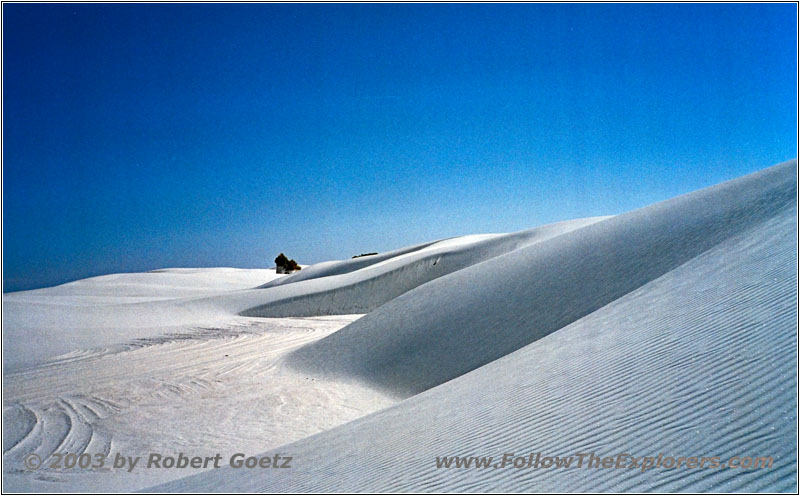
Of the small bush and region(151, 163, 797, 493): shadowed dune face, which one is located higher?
the small bush

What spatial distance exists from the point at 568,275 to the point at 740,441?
8953 millimetres

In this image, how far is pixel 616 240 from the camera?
1300cm

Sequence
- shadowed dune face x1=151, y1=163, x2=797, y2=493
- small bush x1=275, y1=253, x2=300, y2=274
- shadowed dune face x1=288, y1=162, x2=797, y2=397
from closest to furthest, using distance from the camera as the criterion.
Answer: shadowed dune face x1=151, y1=163, x2=797, y2=493, shadowed dune face x1=288, y1=162, x2=797, y2=397, small bush x1=275, y1=253, x2=300, y2=274

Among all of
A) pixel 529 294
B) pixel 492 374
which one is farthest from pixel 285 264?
pixel 492 374

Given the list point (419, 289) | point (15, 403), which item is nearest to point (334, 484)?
point (15, 403)

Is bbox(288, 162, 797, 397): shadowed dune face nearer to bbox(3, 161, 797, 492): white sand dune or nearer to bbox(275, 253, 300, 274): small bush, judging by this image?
bbox(3, 161, 797, 492): white sand dune

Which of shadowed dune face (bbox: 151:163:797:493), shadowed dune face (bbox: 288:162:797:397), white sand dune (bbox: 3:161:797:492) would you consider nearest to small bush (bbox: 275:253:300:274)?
white sand dune (bbox: 3:161:797:492)

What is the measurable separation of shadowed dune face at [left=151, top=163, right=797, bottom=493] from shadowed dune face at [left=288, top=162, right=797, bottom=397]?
2.60 meters

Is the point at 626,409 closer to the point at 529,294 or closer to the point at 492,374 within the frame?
the point at 492,374

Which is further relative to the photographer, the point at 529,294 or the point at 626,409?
the point at 529,294

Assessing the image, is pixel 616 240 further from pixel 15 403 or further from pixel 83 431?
pixel 15 403

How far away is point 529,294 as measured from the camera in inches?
466

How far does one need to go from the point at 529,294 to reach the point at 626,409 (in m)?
7.86

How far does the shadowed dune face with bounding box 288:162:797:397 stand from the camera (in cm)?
998
